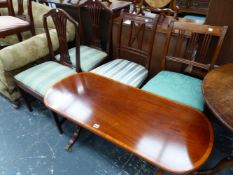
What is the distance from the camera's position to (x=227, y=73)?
1.09m

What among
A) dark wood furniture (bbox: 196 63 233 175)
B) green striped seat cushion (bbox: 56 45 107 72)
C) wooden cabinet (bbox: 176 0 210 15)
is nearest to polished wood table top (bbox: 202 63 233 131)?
dark wood furniture (bbox: 196 63 233 175)

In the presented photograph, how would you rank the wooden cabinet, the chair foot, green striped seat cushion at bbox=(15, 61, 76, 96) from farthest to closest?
the wooden cabinet → the chair foot → green striped seat cushion at bbox=(15, 61, 76, 96)

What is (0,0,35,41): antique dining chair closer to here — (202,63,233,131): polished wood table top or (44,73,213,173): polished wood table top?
(44,73,213,173): polished wood table top

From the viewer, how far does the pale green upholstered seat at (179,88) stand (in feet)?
4.03

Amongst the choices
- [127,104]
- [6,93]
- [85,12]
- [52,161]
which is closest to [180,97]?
[127,104]

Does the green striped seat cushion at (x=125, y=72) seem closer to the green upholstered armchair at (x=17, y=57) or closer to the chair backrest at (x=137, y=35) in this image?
the chair backrest at (x=137, y=35)

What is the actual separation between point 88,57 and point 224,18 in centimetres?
120

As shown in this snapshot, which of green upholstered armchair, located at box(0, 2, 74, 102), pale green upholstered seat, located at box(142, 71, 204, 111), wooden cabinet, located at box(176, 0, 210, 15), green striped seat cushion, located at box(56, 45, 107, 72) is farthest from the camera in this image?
wooden cabinet, located at box(176, 0, 210, 15)

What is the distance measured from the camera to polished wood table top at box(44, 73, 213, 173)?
851mm

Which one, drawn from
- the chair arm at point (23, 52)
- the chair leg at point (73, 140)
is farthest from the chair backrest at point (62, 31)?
the chair leg at point (73, 140)

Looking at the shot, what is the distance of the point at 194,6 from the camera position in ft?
10.3

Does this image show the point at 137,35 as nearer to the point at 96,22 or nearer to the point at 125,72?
the point at 125,72

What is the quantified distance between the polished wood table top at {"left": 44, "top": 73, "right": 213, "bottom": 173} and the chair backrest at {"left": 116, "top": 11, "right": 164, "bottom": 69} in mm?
478

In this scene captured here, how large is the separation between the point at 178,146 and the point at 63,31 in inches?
53.6
